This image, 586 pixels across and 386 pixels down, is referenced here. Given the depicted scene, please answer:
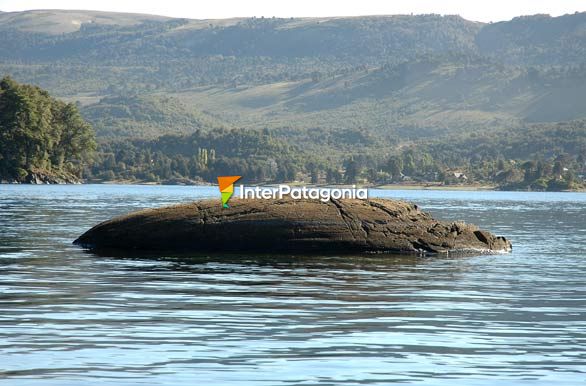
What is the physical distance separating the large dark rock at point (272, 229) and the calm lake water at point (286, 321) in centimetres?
182

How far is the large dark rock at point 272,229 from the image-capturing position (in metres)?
33.0

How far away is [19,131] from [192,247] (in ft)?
391

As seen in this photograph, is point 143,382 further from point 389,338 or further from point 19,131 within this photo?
point 19,131

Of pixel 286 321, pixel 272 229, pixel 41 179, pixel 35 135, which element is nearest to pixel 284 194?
pixel 272 229

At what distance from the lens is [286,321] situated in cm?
1864

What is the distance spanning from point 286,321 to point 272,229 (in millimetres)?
14474

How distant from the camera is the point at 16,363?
14.5 meters

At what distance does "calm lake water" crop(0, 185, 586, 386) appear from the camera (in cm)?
1442

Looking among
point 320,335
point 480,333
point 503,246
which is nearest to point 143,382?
point 320,335

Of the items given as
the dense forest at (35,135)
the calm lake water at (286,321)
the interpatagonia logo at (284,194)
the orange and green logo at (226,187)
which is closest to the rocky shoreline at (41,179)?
the dense forest at (35,135)

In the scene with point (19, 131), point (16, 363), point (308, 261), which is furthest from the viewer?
point (19, 131)

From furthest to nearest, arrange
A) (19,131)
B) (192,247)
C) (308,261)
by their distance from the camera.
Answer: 1. (19,131)
2. (192,247)
3. (308,261)

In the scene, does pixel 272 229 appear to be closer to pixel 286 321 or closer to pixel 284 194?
pixel 284 194

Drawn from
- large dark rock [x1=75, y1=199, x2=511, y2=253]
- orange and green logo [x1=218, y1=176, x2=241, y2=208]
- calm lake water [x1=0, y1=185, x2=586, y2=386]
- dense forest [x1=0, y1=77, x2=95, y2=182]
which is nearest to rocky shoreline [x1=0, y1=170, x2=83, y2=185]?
dense forest [x1=0, y1=77, x2=95, y2=182]
